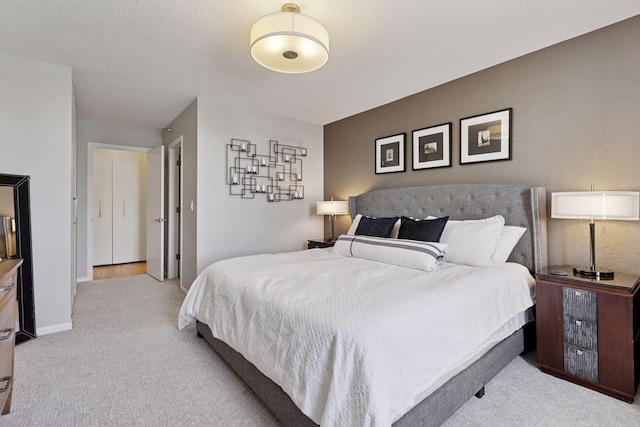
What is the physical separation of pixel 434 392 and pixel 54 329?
10.5ft

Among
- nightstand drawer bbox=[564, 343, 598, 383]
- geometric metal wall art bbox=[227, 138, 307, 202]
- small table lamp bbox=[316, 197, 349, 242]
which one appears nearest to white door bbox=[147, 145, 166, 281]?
geometric metal wall art bbox=[227, 138, 307, 202]

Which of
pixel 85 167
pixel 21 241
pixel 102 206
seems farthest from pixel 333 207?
pixel 102 206

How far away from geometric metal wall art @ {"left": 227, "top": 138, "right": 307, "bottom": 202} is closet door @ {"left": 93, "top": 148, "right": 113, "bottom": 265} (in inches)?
133

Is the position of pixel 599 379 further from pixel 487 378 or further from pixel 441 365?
pixel 441 365

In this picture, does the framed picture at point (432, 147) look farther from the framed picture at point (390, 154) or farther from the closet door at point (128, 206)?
the closet door at point (128, 206)

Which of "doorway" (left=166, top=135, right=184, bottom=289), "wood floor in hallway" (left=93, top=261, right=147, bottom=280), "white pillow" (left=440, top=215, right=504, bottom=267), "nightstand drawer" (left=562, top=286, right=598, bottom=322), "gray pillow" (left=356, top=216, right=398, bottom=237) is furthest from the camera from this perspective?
"wood floor in hallway" (left=93, top=261, right=147, bottom=280)

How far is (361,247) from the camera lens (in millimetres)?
2758

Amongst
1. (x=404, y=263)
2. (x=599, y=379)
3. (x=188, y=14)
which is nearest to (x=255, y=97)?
(x=188, y=14)

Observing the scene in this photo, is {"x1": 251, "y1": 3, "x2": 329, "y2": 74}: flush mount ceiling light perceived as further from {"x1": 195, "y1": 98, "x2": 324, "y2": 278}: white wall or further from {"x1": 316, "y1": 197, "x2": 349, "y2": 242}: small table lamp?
{"x1": 316, "y1": 197, "x2": 349, "y2": 242}: small table lamp

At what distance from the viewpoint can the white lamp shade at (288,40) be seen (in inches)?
68.8

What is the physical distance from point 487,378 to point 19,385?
9.57 feet

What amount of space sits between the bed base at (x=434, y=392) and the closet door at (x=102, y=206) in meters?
4.83

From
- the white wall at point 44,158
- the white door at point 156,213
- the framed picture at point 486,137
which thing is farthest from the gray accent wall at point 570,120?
the white door at point 156,213

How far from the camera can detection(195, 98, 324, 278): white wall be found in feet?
11.8
